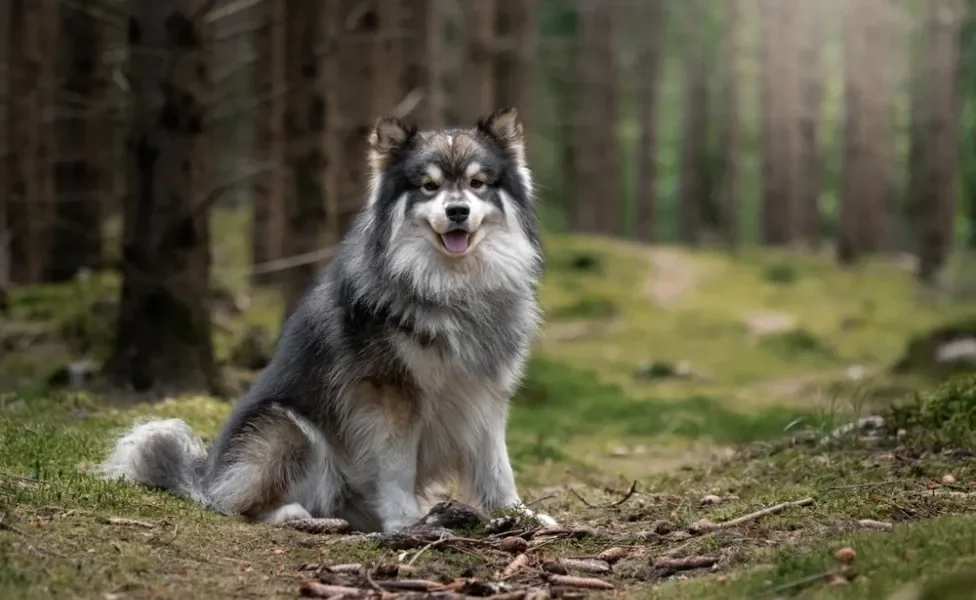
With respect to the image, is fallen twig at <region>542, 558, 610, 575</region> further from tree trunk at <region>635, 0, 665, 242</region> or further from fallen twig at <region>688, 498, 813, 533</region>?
tree trunk at <region>635, 0, 665, 242</region>

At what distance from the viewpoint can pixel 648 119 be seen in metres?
32.6

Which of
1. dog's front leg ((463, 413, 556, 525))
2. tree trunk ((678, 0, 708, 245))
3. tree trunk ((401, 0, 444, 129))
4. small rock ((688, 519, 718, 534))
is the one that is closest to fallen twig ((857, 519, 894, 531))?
small rock ((688, 519, 718, 534))

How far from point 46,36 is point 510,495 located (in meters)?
13.3

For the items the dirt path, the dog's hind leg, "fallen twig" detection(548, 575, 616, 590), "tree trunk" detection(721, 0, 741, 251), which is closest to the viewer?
"fallen twig" detection(548, 575, 616, 590)

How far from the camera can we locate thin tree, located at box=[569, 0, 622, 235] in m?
29.3

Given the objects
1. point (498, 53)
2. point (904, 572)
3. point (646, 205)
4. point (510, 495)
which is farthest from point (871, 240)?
point (904, 572)

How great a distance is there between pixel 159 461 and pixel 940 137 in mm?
20202

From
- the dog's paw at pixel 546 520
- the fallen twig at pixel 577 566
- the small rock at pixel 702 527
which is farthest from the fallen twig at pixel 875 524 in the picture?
the dog's paw at pixel 546 520

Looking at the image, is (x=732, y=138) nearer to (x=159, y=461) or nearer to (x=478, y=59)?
(x=478, y=59)

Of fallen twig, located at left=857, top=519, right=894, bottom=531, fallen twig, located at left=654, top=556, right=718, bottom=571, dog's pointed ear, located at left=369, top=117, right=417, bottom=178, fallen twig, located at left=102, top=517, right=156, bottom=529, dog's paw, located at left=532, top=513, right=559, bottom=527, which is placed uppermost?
dog's pointed ear, located at left=369, top=117, right=417, bottom=178

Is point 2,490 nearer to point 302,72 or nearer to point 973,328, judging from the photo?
point 302,72

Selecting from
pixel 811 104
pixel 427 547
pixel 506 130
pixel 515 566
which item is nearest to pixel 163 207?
pixel 506 130

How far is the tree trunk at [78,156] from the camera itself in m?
16.6

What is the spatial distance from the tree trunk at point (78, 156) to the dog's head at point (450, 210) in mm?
11037
